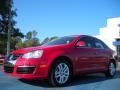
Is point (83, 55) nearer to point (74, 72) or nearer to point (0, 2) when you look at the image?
point (74, 72)

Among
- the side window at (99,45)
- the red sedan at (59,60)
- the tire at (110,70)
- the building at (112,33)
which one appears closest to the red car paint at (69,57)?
the red sedan at (59,60)

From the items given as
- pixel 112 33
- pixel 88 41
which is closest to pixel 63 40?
pixel 88 41

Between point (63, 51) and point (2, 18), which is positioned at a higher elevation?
point (2, 18)

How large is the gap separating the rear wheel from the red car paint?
16cm

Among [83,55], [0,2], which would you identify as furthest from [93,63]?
[0,2]

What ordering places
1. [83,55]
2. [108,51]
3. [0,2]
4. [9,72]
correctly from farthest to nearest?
[0,2] → [108,51] → [83,55] → [9,72]

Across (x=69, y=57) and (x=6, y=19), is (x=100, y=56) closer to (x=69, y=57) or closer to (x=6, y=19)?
(x=69, y=57)

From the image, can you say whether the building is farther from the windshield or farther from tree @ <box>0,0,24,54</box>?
the windshield

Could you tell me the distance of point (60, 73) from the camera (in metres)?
7.90

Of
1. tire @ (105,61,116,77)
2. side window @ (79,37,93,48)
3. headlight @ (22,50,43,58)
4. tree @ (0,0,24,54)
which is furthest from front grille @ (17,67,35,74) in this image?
tree @ (0,0,24,54)

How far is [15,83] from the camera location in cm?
809

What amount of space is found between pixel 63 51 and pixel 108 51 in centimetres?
260

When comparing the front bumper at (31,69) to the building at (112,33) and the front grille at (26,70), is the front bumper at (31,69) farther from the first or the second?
the building at (112,33)

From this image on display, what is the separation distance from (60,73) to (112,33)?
3771cm
